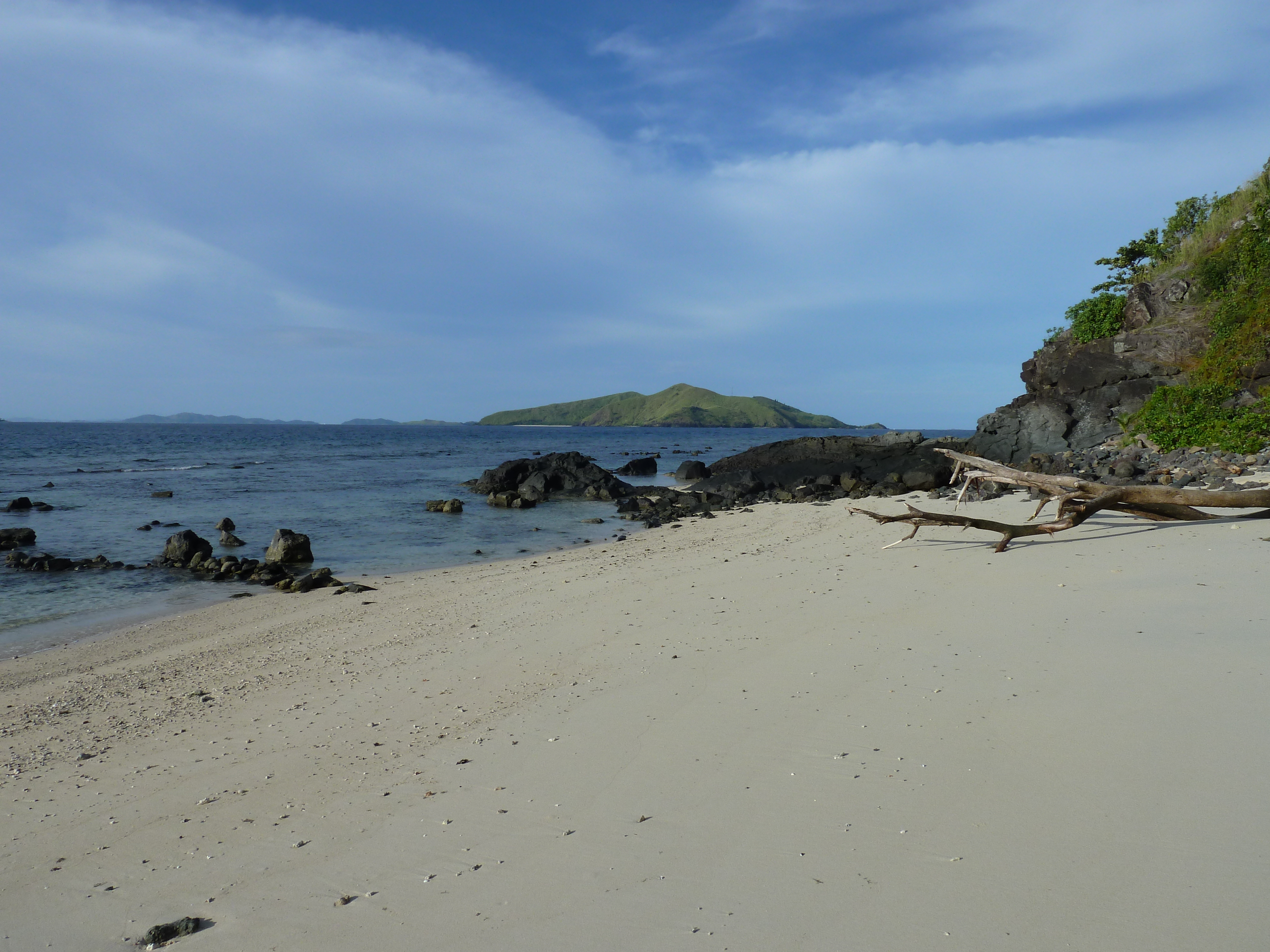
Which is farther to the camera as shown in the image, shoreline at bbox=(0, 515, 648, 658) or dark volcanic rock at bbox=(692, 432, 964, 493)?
dark volcanic rock at bbox=(692, 432, 964, 493)

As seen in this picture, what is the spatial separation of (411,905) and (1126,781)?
3764 millimetres

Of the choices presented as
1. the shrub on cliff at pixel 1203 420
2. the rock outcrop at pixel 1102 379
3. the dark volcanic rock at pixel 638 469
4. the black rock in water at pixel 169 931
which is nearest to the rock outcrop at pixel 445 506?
the dark volcanic rock at pixel 638 469

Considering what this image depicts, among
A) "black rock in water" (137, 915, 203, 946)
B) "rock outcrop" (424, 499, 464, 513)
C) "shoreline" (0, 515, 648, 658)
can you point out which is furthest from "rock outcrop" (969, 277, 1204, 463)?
"black rock in water" (137, 915, 203, 946)

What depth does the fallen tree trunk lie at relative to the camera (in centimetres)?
1011

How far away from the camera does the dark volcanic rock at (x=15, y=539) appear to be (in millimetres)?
17328

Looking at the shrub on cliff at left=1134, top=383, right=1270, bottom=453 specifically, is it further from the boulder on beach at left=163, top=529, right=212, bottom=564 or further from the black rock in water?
the boulder on beach at left=163, top=529, right=212, bottom=564

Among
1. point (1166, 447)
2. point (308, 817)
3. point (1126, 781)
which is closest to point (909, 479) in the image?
point (1166, 447)

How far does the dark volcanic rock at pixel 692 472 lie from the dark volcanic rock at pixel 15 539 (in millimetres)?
27290

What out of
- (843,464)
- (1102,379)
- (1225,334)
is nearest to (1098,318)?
(1102,379)

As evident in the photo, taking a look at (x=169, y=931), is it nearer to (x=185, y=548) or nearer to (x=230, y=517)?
(x=185, y=548)

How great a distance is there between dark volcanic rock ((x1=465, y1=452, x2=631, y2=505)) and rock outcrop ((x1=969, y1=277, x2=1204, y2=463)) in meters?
16.0

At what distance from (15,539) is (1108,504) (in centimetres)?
2341

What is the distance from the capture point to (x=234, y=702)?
21.5 ft

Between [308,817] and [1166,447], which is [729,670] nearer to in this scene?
[308,817]
